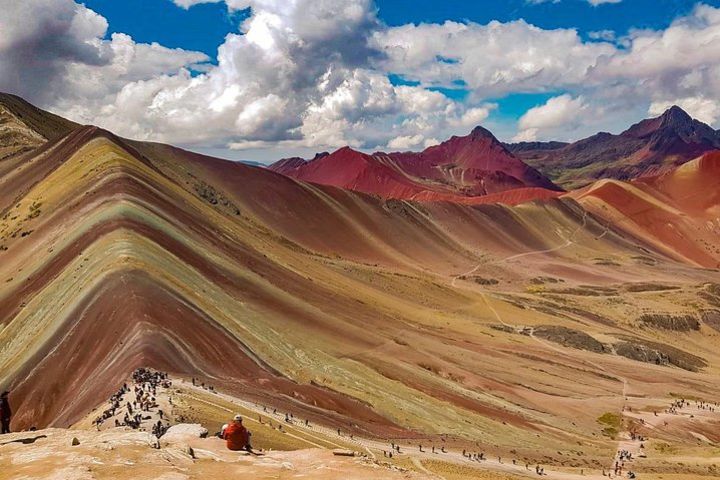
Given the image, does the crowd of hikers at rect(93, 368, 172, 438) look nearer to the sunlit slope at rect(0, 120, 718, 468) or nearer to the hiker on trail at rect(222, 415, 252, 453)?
the sunlit slope at rect(0, 120, 718, 468)

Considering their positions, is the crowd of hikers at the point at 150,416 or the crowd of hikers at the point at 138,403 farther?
the crowd of hikers at the point at 138,403

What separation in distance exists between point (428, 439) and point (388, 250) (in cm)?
10522

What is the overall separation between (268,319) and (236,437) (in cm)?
3562

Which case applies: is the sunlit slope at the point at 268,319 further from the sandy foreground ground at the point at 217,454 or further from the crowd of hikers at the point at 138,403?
the sandy foreground ground at the point at 217,454

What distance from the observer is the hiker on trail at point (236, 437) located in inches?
704

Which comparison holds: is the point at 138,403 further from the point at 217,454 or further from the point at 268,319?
the point at 268,319

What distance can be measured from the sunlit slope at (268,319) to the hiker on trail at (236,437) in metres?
11.5

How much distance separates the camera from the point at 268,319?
53.2 m

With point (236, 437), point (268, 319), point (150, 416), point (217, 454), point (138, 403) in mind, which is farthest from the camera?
point (268, 319)

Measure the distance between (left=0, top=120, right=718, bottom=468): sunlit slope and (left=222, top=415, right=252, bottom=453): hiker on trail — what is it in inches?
454

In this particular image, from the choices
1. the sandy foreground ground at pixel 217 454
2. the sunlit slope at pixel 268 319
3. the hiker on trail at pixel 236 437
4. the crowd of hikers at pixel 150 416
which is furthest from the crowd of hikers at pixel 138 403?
the hiker on trail at pixel 236 437

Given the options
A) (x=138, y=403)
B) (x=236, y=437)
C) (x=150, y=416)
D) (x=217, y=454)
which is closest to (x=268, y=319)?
(x=138, y=403)

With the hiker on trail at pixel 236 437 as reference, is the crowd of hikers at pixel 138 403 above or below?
below

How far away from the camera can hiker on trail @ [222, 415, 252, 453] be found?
17875 millimetres
